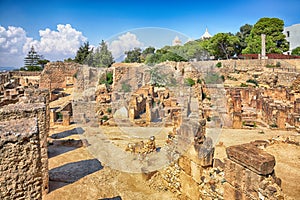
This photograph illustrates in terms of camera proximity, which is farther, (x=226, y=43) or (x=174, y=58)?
(x=226, y=43)

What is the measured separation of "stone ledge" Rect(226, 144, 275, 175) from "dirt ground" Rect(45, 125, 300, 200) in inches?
93.9

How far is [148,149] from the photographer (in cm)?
899

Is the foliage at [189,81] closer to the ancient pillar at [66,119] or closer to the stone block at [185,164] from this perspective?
the ancient pillar at [66,119]

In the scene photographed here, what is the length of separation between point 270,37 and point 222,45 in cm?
757

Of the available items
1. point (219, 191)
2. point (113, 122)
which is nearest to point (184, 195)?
point (219, 191)

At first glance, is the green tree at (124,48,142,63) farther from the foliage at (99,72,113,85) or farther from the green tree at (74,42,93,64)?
the foliage at (99,72,113,85)

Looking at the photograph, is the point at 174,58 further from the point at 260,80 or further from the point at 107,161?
the point at 107,161

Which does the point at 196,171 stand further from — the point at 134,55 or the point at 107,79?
the point at 134,55

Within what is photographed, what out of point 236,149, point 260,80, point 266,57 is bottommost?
point 236,149

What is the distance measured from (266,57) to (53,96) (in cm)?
2755

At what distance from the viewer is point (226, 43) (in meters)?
43.5

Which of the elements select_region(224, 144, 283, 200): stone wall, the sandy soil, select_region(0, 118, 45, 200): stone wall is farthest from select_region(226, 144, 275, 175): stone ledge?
select_region(0, 118, 45, 200): stone wall

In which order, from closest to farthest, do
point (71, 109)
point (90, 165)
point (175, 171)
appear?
point (175, 171) < point (90, 165) < point (71, 109)

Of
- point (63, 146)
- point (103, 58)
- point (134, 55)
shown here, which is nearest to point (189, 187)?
point (63, 146)
